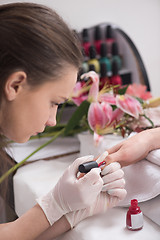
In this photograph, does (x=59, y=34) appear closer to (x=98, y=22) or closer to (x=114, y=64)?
(x=114, y=64)

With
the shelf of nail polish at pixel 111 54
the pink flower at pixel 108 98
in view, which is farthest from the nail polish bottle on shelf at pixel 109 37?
the pink flower at pixel 108 98

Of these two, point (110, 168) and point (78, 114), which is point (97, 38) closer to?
point (78, 114)

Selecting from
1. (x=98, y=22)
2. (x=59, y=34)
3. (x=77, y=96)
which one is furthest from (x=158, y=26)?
(x=59, y=34)

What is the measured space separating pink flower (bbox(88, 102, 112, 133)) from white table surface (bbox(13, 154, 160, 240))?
160 mm

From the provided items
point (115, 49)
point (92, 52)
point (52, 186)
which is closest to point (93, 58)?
point (92, 52)

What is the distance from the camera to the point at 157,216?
26.5 inches

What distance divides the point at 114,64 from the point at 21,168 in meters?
0.60

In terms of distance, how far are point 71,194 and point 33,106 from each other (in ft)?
0.68

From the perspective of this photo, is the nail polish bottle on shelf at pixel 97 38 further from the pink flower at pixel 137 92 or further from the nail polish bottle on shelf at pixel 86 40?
the pink flower at pixel 137 92

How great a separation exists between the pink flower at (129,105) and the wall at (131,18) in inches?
20.2

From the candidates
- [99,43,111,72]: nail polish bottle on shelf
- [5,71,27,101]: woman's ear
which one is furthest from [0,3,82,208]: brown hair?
[99,43,111,72]: nail polish bottle on shelf

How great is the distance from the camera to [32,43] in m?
0.56

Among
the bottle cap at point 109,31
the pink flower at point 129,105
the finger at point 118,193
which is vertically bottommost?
the finger at point 118,193

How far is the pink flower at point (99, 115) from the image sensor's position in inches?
36.4
